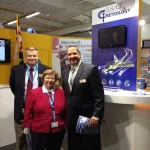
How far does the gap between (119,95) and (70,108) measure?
0.57 meters

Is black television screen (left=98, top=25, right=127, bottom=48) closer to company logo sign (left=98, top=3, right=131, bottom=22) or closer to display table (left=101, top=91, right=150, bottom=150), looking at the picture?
company logo sign (left=98, top=3, right=131, bottom=22)

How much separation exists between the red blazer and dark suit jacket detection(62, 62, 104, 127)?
0.32ft

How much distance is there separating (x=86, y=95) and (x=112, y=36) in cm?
111

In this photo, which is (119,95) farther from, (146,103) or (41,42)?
(41,42)

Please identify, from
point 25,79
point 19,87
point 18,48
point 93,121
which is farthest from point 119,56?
point 18,48

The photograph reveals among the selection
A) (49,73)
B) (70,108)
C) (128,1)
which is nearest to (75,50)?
(49,73)

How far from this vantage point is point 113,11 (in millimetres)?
2873

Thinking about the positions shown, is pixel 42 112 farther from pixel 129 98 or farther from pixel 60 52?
pixel 60 52

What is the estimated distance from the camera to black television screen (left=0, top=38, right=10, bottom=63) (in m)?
3.49

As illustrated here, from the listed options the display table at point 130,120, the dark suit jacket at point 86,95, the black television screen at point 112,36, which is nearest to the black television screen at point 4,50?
the black television screen at point 112,36

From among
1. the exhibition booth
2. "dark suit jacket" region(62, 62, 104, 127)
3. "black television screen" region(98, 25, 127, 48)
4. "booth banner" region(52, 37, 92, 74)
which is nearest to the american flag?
the exhibition booth

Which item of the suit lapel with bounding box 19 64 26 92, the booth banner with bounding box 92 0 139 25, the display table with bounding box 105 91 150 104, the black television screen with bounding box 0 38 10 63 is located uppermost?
the booth banner with bounding box 92 0 139 25

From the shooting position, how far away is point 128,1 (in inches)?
106

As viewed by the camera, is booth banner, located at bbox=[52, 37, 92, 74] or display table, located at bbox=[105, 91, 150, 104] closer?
display table, located at bbox=[105, 91, 150, 104]
